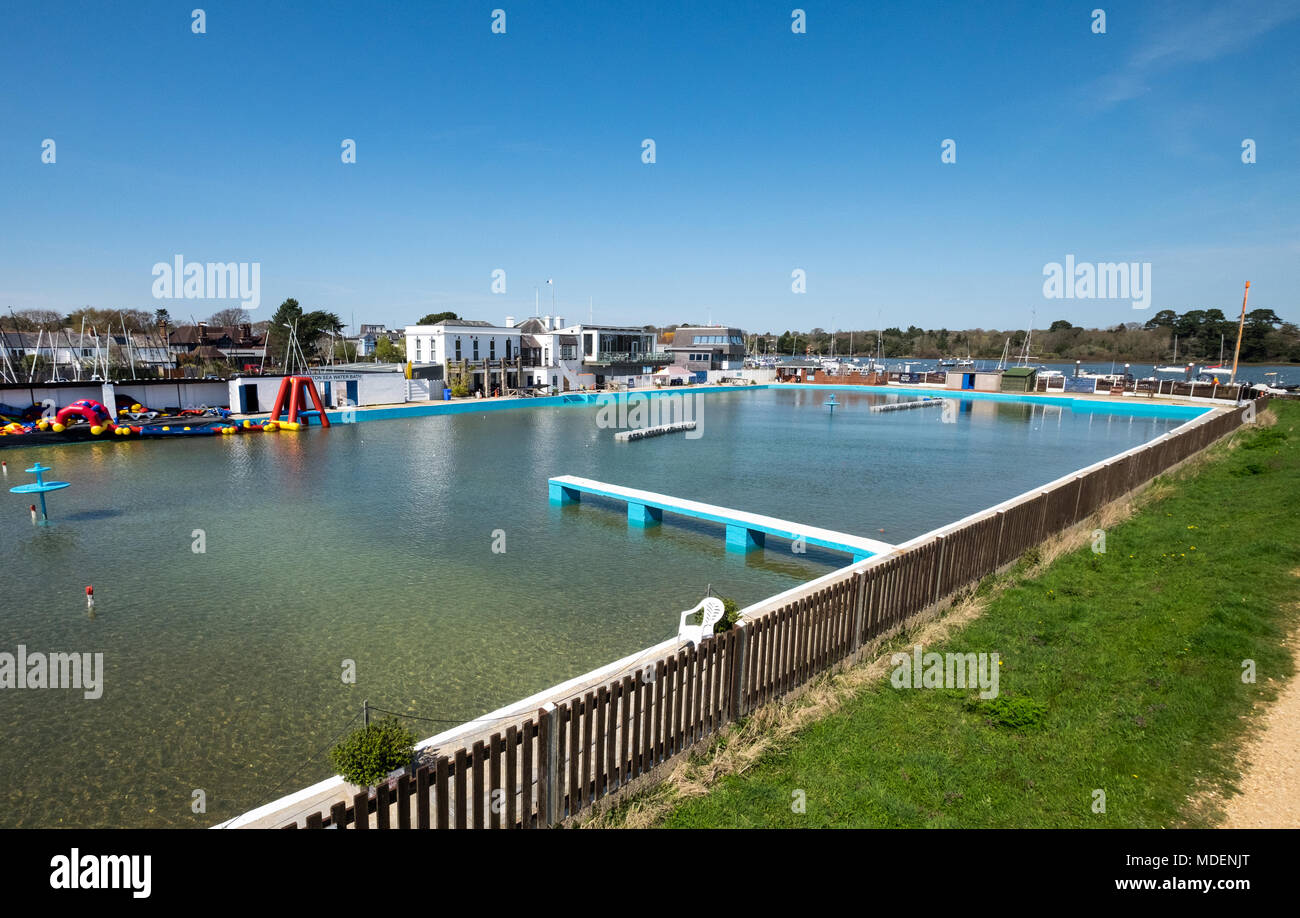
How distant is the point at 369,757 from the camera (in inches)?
176

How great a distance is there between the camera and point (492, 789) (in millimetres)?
4406

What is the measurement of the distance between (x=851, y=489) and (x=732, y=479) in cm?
401

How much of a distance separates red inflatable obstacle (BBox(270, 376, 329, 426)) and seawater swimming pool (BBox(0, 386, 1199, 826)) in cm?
576

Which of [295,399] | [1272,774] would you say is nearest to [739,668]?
[1272,774]

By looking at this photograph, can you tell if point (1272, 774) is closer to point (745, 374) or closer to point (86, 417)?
point (86, 417)

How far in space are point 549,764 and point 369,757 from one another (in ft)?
4.05

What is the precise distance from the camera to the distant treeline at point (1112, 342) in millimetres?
116562

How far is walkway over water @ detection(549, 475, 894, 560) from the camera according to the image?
12.8 meters

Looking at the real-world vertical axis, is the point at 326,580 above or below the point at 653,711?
below

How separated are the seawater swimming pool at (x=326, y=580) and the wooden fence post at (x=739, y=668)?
3.06m

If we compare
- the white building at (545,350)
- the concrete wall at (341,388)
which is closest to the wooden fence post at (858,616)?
the concrete wall at (341,388)
